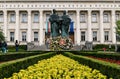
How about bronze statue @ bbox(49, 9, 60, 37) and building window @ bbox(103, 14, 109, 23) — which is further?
building window @ bbox(103, 14, 109, 23)

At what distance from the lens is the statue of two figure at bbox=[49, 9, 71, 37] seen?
35938mm

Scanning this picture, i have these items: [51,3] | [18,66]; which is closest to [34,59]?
[18,66]

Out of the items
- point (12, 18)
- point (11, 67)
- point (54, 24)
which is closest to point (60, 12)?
point (12, 18)

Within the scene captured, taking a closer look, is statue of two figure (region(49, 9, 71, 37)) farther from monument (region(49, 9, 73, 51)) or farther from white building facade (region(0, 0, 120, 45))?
white building facade (region(0, 0, 120, 45))

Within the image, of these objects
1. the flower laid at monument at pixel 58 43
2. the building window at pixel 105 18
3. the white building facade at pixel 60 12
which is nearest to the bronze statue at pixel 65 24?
the flower laid at monument at pixel 58 43

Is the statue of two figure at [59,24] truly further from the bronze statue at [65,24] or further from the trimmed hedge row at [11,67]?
the trimmed hedge row at [11,67]

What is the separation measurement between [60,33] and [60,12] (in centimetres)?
4060

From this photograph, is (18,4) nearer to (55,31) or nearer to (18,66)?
(55,31)

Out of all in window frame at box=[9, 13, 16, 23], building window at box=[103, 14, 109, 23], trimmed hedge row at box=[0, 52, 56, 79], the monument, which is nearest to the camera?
trimmed hedge row at box=[0, 52, 56, 79]

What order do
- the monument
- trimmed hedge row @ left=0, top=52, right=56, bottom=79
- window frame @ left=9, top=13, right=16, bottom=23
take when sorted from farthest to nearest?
window frame @ left=9, top=13, right=16, bottom=23 < the monument < trimmed hedge row @ left=0, top=52, right=56, bottom=79

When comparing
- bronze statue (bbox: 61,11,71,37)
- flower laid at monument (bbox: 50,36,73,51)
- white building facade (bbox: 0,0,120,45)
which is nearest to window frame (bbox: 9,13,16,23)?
white building facade (bbox: 0,0,120,45)

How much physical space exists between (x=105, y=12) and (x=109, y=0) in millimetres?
3499

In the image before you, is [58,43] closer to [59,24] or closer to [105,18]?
[59,24]

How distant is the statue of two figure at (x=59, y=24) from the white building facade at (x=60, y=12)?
1550 inches
